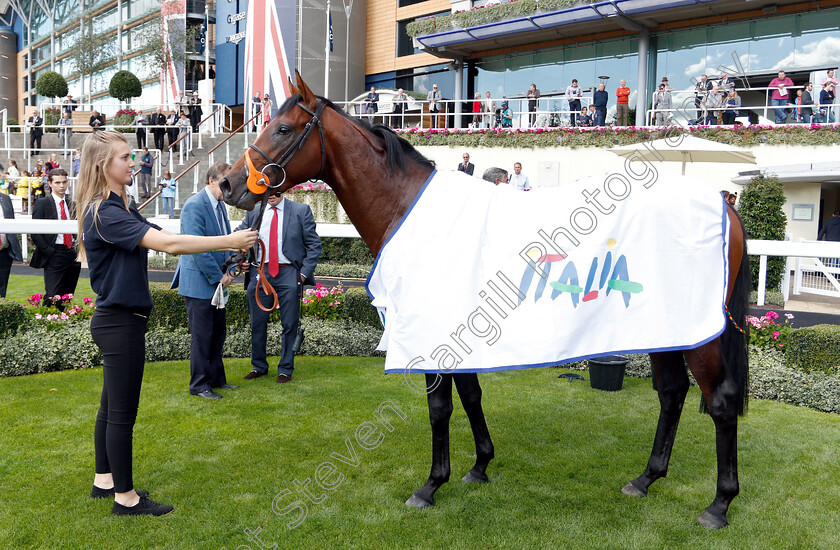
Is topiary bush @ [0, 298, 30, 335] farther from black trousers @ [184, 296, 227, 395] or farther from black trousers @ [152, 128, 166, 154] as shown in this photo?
black trousers @ [152, 128, 166, 154]

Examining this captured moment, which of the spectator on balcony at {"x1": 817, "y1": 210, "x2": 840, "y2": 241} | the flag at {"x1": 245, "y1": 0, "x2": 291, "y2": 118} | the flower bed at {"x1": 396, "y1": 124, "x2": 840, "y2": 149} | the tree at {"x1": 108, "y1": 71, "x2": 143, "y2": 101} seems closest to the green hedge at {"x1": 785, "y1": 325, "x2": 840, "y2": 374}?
the spectator on balcony at {"x1": 817, "y1": 210, "x2": 840, "y2": 241}

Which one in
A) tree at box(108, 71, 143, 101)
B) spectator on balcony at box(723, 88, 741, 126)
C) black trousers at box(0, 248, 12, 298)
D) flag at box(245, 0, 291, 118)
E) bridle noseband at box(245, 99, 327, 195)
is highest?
flag at box(245, 0, 291, 118)

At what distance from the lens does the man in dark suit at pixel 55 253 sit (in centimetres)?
700

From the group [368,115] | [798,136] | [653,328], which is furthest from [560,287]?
[368,115]

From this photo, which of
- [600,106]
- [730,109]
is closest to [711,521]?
[730,109]

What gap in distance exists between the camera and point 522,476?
3809mm

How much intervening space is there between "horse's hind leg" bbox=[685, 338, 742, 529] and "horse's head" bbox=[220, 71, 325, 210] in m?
2.27

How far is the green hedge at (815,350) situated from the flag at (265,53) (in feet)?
86.5

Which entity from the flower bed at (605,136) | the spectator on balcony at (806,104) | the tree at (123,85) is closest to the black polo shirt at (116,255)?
the flower bed at (605,136)

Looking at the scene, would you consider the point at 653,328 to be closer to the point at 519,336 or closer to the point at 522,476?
the point at 519,336

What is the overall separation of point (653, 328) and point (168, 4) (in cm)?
3764

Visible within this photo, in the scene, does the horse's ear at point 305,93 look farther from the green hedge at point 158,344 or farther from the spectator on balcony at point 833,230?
the spectator on balcony at point 833,230

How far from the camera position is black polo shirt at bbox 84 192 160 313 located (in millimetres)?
3010

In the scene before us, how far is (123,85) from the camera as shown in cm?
2884
